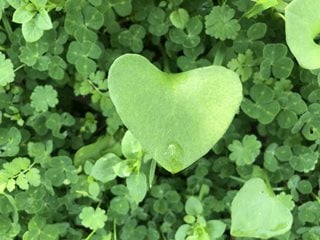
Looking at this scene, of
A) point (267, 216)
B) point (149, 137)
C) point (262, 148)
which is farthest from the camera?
point (262, 148)

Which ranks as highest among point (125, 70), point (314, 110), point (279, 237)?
point (125, 70)

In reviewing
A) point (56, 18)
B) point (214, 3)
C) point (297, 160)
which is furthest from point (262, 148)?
point (56, 18)

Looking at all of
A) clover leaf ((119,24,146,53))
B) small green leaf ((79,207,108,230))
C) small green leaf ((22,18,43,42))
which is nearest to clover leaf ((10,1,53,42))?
small green leaf ((22,18,43,42))

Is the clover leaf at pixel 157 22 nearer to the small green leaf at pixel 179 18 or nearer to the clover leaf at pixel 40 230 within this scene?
the small green leaf at pixel 179 18

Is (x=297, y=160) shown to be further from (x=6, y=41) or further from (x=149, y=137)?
(x=6, y=41)

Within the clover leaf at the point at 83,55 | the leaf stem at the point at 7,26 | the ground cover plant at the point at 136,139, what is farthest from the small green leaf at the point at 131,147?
the leaf stem at the point at 7,26

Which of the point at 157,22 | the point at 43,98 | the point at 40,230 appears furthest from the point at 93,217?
the point at 157,22

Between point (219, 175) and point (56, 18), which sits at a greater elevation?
point (56, 18)
